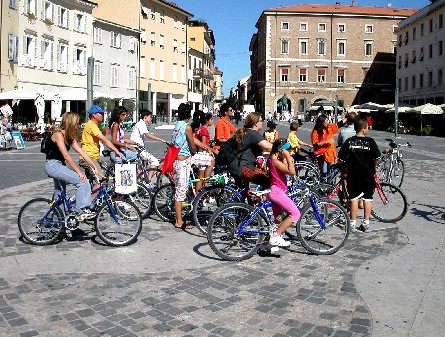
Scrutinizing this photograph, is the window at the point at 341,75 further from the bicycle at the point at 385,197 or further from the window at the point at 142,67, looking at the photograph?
the bicycle at the point at 385,197

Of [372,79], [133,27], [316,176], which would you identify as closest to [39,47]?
[133,27]

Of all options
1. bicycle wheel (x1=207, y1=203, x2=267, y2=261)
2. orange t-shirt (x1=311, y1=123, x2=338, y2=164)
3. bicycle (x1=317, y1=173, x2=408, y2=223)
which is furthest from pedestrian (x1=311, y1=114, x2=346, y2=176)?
bicycle wheel (x1=207, y1=203, x2=267, y2=261)

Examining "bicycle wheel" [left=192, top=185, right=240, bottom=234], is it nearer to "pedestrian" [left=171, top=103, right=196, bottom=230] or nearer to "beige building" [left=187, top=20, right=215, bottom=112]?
"pedestrian" [left=171, top=103, right=196, bottom=230]

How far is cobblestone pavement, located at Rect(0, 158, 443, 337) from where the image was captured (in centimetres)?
476

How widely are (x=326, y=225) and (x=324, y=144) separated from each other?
417 centimetres

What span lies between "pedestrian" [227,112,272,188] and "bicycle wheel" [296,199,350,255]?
682mm

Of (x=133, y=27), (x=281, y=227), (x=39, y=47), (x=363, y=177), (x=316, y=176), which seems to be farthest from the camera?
(x=133, y=27)

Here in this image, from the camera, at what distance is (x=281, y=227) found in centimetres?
700

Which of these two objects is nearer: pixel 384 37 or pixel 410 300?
pixel 410 300

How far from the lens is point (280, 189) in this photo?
22.9 feet

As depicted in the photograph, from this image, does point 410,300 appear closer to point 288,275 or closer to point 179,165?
point 288,275

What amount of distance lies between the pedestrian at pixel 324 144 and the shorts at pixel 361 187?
2.81 m

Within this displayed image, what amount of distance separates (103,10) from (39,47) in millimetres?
21974

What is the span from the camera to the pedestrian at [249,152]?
7.32 m
